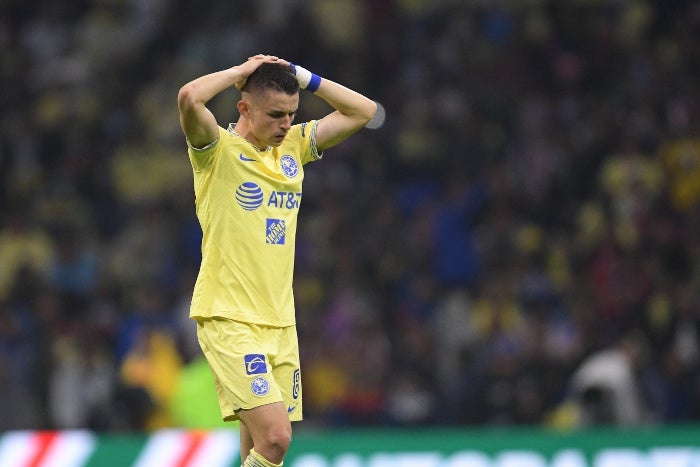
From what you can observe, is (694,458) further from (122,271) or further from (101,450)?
(122,271)

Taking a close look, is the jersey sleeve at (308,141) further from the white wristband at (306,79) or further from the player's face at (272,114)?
the player's face at (272,114)

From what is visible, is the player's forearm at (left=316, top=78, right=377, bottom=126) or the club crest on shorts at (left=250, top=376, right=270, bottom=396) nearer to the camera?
the club crest on shorts at (left=250, top=376, right=270, bottom=396)

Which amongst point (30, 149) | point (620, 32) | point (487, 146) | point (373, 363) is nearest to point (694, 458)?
point (373, 363)

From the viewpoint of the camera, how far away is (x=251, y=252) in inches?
254

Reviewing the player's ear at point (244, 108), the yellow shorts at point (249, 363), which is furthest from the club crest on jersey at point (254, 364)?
the player's ear at point (244, 108)

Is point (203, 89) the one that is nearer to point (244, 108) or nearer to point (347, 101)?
point (244, 108)

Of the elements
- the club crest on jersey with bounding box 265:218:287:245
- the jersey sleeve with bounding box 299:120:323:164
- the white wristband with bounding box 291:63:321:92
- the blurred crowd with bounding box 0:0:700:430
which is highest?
the white wristband with bounding box 291:63:321:92

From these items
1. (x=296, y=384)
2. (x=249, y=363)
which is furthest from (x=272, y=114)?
(x=296, y=384)

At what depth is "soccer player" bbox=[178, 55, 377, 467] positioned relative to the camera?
6.30 m

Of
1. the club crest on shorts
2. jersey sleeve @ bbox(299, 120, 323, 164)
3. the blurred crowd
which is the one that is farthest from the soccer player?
the blurred crowd

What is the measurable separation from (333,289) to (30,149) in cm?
353

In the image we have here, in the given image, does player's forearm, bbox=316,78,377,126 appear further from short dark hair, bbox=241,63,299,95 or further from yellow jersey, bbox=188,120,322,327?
yellow jersey, bbox=188,120,322,327

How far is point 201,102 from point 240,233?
1.99 ft

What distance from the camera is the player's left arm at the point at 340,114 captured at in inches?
270
